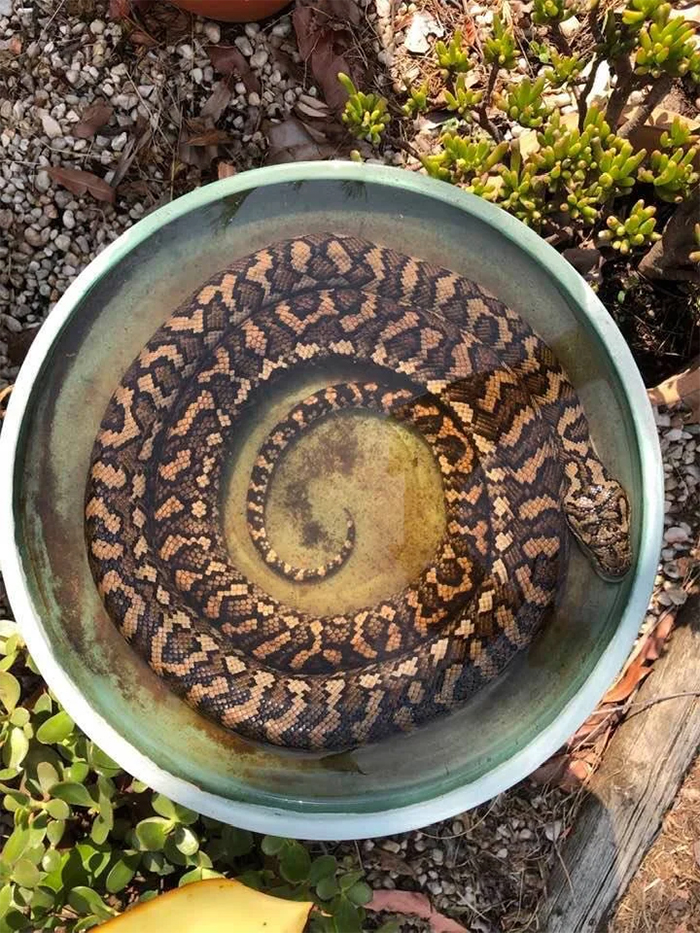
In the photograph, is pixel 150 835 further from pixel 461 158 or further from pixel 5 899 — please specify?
pixel 461 158

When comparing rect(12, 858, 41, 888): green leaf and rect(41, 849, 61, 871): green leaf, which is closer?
rect(12, 858, 41, 888): green leaf

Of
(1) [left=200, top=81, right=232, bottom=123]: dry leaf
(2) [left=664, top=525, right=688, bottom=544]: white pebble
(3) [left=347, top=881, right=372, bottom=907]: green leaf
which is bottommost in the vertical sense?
(3) [left=347, top=881, right=372, bottom=907]: green leaf

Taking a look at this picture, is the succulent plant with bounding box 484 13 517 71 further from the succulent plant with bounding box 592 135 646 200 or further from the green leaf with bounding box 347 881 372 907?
the green leaf with bounding box 347 881 372 907

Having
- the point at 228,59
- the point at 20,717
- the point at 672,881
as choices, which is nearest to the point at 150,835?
the point at 20,717

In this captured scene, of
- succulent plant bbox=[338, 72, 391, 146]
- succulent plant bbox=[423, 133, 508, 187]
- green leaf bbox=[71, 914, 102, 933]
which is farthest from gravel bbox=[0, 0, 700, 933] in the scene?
green leaf bbox=[71, 914, 102, 933]

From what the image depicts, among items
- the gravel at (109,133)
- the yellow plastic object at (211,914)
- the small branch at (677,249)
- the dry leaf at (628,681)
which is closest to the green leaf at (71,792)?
the yellow plastic object at (211,914)

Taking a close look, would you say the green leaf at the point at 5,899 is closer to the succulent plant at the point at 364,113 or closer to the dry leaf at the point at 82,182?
the dry leaf at the point at 82,182
